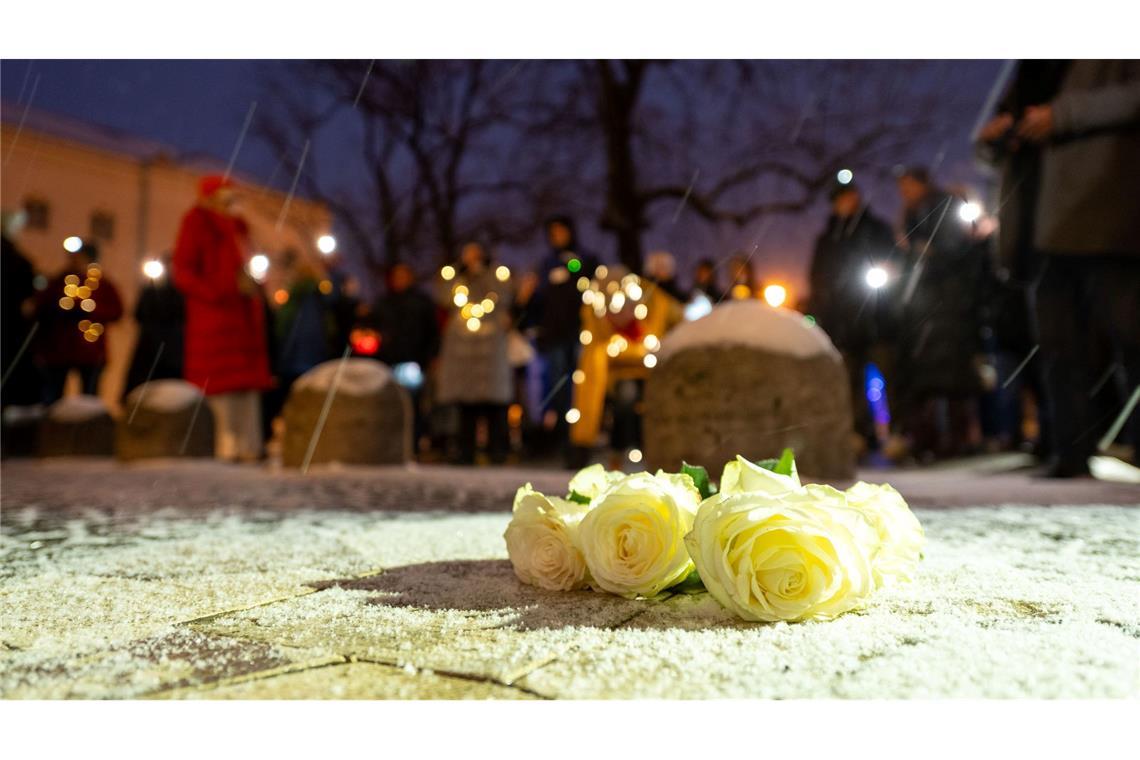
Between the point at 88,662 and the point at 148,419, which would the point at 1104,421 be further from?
the point at 148,419

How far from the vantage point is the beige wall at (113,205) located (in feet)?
88.4

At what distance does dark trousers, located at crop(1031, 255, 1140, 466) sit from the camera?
452 cm

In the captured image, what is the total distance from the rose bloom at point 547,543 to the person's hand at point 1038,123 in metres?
3.79

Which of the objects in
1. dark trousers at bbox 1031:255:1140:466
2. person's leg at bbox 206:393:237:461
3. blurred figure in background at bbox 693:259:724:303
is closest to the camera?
dark trousers at bbox 1031:255:1140:466

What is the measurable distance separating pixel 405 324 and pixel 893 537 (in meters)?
7.36

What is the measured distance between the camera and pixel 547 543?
1.94 metres

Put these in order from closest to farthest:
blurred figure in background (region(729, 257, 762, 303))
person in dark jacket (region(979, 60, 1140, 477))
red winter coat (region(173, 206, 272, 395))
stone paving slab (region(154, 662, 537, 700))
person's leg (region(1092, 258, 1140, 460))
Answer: stone paving slab (region(154, 662, 537, 700))
person in dark jacket (region(979, 60, 1140, 477))
person's leg (region(1092, 258, 1140, 460))
red winter coat (region(173, 206, 272, 395))
blurred figure in background (region(729, 257, 762, 303))

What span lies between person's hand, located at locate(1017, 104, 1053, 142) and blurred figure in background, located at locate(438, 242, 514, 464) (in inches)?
195

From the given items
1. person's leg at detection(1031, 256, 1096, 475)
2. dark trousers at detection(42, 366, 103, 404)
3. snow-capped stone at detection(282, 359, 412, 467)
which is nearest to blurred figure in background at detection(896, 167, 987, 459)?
person's leg at detection(1031, 256, 1096, 475)

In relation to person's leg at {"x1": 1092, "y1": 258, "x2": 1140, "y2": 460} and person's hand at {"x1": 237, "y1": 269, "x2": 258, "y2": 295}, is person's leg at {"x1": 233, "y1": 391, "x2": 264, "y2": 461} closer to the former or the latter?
person's hand at {"x1": 237, "y1": 269, "x2": 258, "y2": 295}

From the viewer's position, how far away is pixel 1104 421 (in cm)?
504

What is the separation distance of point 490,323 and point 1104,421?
208 inches

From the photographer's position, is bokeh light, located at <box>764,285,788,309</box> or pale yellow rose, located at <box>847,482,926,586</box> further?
bokeh light, located at <box>764,285,788,309</box>

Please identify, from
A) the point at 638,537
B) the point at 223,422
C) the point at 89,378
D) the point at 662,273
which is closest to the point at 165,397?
the point at 223,422
